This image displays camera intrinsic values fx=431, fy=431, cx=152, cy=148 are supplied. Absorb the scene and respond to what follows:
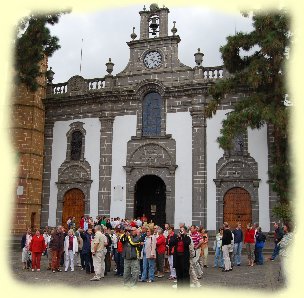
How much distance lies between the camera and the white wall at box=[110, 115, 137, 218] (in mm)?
23875

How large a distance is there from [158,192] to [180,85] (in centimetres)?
631

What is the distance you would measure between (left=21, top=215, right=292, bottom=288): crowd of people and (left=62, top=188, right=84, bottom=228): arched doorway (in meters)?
A: 6.50

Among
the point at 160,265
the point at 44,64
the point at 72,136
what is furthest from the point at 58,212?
the point at 160,265

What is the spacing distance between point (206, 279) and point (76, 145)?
1432 cm

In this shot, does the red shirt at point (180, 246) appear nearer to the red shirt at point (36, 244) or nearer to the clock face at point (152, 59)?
the red shirt at point (36, 244)

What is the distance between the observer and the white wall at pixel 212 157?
73.0 ft

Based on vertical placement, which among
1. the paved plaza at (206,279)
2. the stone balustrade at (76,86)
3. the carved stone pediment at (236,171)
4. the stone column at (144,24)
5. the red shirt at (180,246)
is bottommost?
the paved plaza at (206,279)

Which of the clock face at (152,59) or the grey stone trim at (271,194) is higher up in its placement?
the clock face at (152,59)

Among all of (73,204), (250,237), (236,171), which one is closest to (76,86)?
(73,204)

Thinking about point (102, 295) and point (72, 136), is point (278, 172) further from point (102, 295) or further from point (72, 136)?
point (72, 136)

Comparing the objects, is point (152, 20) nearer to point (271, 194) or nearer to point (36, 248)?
point (271, 194)

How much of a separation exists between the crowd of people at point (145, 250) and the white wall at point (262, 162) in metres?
3.70

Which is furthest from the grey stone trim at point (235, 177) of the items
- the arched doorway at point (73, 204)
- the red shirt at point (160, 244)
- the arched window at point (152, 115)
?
the red shirt at point (160, 244)

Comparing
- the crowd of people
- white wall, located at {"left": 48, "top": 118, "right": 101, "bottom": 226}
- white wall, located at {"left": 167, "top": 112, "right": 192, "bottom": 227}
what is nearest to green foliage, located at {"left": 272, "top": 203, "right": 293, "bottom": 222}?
the crowd of people
